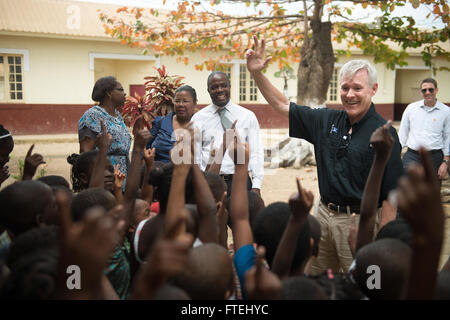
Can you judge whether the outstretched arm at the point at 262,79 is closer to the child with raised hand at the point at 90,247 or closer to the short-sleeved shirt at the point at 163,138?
the short-sleeved shirt at the point at 163,138

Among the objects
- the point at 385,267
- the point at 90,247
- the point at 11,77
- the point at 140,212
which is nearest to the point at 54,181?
the point at 140,212

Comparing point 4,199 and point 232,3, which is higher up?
point 232,3

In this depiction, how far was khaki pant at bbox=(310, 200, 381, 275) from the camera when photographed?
259 cm

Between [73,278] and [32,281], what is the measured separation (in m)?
0.13

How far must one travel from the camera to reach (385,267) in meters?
1.57

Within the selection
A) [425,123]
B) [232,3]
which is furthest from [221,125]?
[232,3]

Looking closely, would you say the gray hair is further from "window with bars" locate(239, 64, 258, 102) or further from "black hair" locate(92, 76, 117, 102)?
"window with bars" locate(239, 64, 258, 102)

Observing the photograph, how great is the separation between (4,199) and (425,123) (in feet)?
18.8

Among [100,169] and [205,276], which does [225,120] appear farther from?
[205,276]

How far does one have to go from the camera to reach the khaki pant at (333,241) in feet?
8.50

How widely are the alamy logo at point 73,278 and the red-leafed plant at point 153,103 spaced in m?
4.17

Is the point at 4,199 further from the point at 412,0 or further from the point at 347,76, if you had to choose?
the point at 412,0
